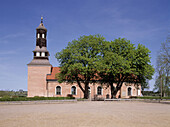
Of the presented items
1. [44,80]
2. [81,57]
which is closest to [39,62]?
[44,80]

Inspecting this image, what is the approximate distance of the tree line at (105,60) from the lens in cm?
3747

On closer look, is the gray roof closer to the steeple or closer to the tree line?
the steeple

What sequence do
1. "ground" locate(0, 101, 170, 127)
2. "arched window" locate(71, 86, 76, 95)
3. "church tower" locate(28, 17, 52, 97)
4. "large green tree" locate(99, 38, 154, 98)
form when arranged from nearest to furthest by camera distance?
"ground" locate(0, 101, 170, 127)
"large green tree" locate(99, 38, 154, 98)
"church tower" locate(28, 17, 52, 97)
"arched window" locate(71, 86, 76, 95)

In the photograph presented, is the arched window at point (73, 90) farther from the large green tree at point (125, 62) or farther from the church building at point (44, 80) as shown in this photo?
the large green tree at point (125, 62)

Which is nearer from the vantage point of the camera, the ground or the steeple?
the ground

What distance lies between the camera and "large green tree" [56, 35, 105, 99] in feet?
123

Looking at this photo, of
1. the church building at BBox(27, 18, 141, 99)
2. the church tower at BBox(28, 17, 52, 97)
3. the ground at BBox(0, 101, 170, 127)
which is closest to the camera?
the ground at BBox(0, 101, 170, 127)

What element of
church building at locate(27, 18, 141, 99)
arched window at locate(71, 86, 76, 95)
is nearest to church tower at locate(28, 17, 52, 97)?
church building at locate(27, 18, 141, 99)

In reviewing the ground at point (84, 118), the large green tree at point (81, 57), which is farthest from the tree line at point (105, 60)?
the ground at point (84, 118)

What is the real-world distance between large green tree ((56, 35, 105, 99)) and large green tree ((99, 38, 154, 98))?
1658 millimetres

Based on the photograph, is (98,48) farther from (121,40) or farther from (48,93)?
(48,93)

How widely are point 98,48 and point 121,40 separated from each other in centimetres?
504

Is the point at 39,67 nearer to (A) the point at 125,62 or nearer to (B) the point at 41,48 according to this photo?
(B) the point at 41,48

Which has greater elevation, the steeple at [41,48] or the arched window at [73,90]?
the steeple at [41,48]
